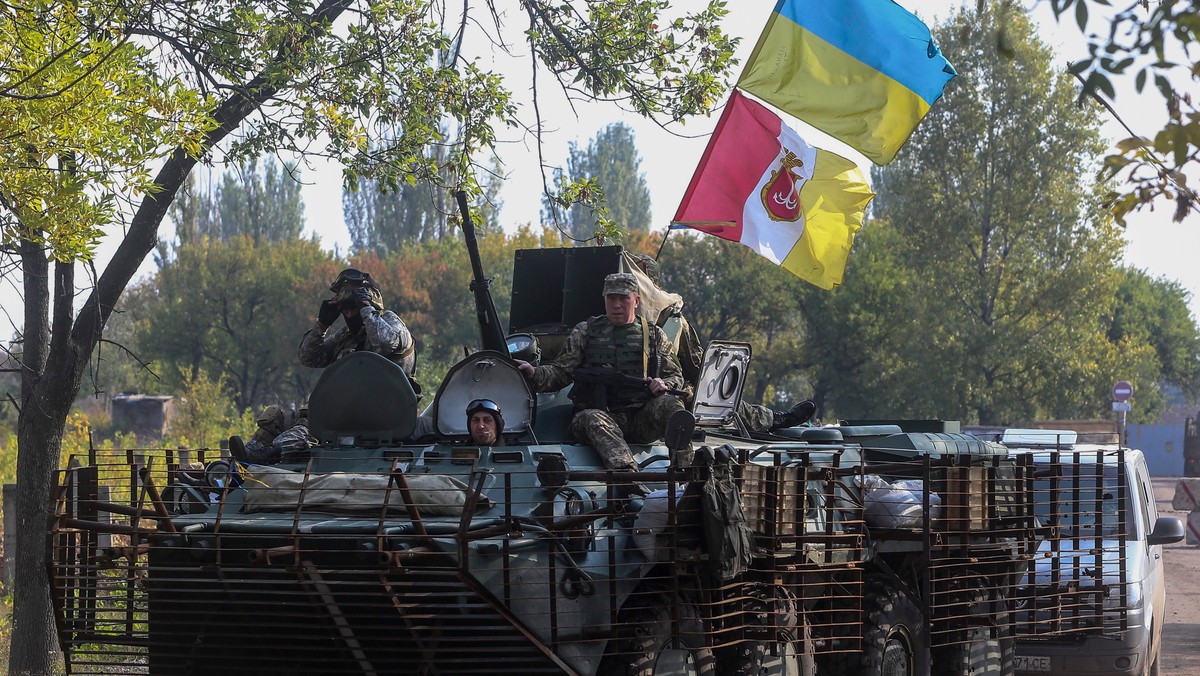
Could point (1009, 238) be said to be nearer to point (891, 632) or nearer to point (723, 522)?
point (891, 632)

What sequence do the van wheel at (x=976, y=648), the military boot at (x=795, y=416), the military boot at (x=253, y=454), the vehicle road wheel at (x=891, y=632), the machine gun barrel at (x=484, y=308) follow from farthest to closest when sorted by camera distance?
the military boot at (x=795, y=416) → the van wheel at (x=976, y=648) → the machine gun barrel at (x=484, y=308) → the vehicle road wheel at (x=891, y=632) → the military boot at (x=253, y=454)

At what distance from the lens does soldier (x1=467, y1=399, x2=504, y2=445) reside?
8070 mm

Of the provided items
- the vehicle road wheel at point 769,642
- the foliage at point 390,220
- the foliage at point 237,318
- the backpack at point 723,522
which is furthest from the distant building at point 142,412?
the backpack at point 723,522

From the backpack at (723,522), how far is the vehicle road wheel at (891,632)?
78.9 inches

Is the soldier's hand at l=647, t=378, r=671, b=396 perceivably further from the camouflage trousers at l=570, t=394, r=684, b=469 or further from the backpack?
the backpack

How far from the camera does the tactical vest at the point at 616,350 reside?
8758 mm

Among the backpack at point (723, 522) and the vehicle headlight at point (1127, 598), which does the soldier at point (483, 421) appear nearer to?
the backpack at point (723, 522)

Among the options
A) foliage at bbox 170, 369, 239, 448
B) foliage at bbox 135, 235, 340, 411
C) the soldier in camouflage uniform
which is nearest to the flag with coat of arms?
the soldier in camouflage uniform

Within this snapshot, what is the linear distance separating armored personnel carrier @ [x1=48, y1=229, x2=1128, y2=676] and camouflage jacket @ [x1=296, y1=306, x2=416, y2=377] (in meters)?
0.51

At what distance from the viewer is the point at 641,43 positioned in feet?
35.7

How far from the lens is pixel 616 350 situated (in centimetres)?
877

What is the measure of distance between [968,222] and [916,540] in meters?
26.7

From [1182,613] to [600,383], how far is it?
387 inches

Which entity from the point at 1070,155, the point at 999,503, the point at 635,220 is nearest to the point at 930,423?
the point at 999,503
